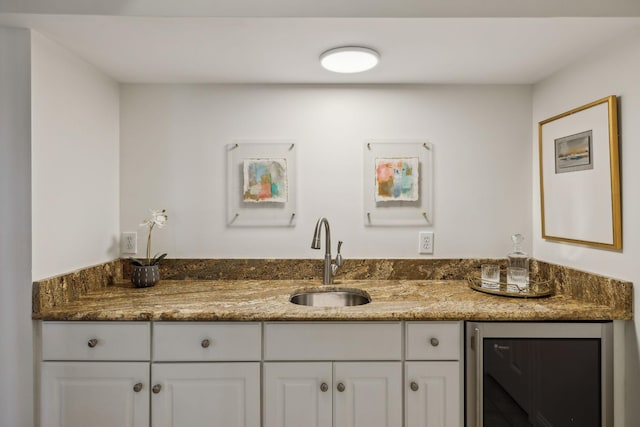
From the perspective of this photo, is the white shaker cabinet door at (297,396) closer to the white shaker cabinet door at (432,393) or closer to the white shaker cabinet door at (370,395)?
the white shaker cabinet door at (370,395)

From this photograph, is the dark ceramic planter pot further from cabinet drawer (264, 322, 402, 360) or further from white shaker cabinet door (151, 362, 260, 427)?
cabinet drawer (264, 322, 402, 360)

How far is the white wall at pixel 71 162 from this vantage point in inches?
60.8

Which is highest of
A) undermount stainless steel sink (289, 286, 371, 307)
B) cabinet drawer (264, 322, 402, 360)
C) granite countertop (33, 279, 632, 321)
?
A: granite countertop (33, 279, 632, 321)

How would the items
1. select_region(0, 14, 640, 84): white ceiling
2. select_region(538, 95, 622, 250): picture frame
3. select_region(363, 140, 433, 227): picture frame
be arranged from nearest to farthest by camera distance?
select_region(0, 14, 640, 84): white ceiling, select_region(538, 95, 622, 250): picture frame, select_region(363, 140, 433, 227): picture frame

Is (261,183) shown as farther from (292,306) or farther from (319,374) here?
(319,374)

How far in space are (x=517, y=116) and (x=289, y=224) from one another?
1.47m

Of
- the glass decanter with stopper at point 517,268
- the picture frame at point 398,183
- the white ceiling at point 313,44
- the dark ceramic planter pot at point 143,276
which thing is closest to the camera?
the white ceiling at point 313,44

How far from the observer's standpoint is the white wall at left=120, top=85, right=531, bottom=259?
84.0 inches

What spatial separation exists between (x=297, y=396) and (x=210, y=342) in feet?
1.40

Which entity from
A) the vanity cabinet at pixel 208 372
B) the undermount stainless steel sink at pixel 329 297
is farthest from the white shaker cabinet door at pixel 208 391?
the undermount stainless steel sink at pixel 329 297

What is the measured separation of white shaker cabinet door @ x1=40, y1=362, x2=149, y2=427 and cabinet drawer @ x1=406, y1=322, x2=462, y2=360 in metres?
1.11

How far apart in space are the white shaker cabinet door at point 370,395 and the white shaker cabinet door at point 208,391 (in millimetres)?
359

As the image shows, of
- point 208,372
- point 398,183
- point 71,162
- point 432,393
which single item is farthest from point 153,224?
point 432,393

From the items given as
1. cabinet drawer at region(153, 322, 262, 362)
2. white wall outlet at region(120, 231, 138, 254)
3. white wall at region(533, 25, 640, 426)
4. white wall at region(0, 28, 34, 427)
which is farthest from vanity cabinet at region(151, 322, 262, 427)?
white wall at region(533, 25, 640, 426)
